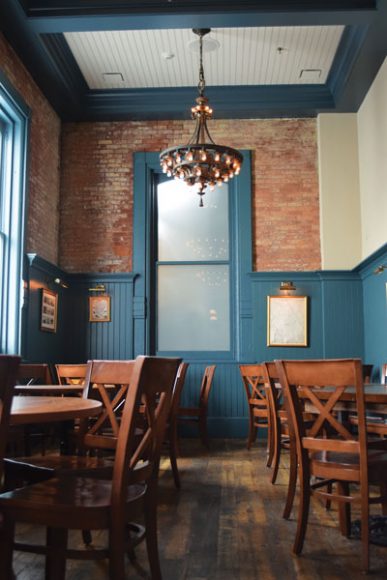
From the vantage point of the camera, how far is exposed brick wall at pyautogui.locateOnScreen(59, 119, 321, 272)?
788 cm

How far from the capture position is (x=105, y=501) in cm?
190

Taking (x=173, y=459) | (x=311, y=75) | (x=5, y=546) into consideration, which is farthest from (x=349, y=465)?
(x=311, y=75)

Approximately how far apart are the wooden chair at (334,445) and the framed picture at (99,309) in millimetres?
5209

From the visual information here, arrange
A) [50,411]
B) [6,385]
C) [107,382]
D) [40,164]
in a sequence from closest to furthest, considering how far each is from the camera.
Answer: [6,385] < [50,411] < [107,382] < [40,164]

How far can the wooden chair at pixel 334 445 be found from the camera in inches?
99.9

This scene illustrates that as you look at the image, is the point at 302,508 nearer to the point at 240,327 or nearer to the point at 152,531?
the point at 152,531

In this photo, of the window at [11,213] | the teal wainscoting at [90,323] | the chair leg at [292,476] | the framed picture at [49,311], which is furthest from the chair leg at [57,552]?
the teal wainscoting at [90,323]

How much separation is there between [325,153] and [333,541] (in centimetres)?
595

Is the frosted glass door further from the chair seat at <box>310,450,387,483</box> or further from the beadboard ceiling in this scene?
the chair seat at <box>310,450,387,483</box>

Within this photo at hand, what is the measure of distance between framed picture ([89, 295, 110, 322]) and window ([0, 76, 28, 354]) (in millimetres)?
1708

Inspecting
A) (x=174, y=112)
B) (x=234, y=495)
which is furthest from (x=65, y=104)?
(x=234, y=495)

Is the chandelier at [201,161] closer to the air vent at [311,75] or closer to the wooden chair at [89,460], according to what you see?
the air vent at [311,75]

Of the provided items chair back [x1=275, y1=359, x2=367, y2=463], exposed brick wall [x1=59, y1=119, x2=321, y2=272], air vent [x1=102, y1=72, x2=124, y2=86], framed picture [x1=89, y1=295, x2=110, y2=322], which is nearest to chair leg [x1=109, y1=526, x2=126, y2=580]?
chair back [x1=275, y1=359, x2=367, y2=463]

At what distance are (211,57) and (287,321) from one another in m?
3.47
